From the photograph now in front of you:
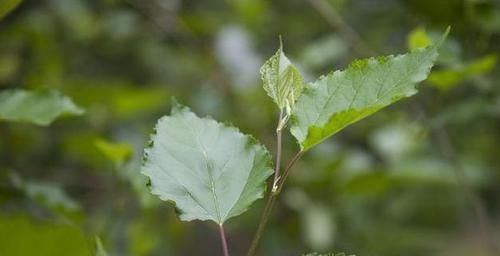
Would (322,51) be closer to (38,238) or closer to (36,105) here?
(38,238)

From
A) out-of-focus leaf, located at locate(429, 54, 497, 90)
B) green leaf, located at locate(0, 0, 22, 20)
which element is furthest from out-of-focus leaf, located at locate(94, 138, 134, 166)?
out-of-focus leaf, located at locate(429, 54, 497, 90)

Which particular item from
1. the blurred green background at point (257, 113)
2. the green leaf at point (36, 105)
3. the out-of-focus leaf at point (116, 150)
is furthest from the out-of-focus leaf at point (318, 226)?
the green leaf at point (36, 105)

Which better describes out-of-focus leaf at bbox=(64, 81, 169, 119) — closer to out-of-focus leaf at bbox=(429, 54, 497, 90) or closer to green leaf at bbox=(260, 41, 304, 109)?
out-of-focus leaf at bbox=(429, 54, 497, 90)

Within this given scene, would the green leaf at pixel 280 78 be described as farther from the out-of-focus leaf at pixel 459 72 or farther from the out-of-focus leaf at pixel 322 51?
the out-of-focus leaf at pixel 322 51

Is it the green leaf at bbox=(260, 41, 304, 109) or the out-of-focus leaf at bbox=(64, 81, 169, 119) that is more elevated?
the out-of-focus leaf at bbox=(64, 81, 169, 119)

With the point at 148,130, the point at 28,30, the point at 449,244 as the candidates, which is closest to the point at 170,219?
the point at 148,130

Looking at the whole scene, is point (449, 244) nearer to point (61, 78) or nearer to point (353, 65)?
point (61, 78)

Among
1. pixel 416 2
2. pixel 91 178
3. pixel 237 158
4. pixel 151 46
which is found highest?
pixel 151 46

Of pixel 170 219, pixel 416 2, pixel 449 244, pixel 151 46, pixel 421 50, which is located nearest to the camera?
pixel 421 50
